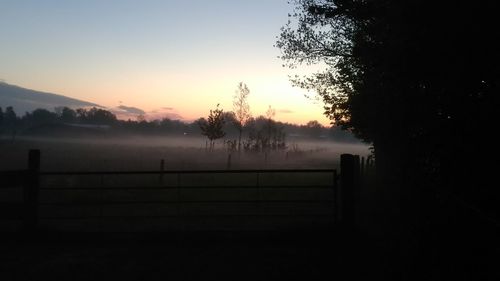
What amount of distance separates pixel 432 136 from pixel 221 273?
3.98 metres

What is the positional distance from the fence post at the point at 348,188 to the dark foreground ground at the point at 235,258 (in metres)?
0.33

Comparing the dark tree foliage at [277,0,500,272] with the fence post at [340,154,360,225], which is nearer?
the dark tree foliage at [277,0,500,272]

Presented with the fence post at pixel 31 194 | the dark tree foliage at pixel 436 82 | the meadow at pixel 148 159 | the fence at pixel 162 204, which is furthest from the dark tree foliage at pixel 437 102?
the meadow at pixel 148 159

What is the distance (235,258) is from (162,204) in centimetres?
892

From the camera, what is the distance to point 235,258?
715cm

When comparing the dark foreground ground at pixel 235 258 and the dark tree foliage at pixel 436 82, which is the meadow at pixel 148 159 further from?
the dark tree foliage at pixel 436 82

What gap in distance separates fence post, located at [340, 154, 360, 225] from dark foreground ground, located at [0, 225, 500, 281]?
1.07 ft

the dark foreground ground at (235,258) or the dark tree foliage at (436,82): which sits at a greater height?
the dark tree foliage at (436,82)

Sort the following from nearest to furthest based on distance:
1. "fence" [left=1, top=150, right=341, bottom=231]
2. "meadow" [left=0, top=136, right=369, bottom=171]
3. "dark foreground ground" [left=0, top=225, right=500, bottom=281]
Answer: "dark foreground ground" [left=0, top=225, right=500, bottom=281] < "fence" [left=1, top=150, right=341, bottom=231] < "meadow" [left=0, top=136, right=369, bottom=171]

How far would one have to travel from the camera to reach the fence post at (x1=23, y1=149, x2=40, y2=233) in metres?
8.33

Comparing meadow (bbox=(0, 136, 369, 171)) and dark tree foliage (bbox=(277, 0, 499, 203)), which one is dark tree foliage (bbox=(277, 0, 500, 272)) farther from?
meadow (bbox=(0, 136, 369, 171))

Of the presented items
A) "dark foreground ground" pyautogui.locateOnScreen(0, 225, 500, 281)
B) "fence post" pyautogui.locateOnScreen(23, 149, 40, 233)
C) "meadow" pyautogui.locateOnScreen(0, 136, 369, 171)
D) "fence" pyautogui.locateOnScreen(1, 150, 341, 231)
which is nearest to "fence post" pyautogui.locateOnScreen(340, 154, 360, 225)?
"fence" pyautogui.locateOnScreen(1, 150, 341, 231)

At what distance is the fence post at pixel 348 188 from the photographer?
838 centimetres

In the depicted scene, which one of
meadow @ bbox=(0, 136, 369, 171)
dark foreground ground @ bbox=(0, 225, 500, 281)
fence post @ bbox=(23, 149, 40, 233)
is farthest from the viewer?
meadow @ bbox=(0, 136, 369, 171)
